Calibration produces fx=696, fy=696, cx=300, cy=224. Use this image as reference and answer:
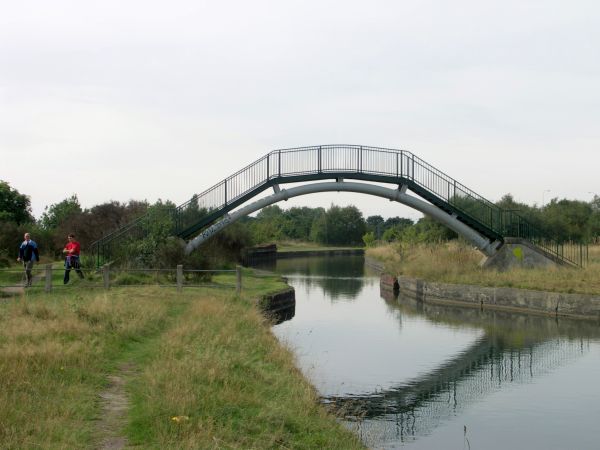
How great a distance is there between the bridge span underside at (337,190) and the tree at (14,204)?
21.9 meters

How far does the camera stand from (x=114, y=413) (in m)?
8.90

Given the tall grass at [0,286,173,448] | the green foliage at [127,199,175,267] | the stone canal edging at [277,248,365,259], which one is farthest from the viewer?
the stone canal edging at [277,248,365,259]

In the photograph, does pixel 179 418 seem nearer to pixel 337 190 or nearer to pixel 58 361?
pixel 58 361

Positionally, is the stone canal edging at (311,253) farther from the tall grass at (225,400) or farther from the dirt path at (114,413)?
the dirt path at (114,413)

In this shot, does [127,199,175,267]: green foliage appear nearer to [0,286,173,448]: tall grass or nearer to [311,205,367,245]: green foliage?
[0,286,173,448]: tall grass

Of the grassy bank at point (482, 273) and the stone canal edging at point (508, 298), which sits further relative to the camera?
the grassy bank at point (482, 273)

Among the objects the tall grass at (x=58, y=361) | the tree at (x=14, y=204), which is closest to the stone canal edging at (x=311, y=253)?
the tree at (x=14, y=204)

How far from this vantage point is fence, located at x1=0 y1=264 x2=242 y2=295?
75.5 ft

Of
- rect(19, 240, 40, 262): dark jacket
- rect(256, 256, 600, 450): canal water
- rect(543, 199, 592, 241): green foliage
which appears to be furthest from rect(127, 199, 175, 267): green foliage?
rect(543, 199, 592, 241): green foliage

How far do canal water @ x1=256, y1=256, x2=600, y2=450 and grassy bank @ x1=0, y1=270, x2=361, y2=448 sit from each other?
1.69 metres

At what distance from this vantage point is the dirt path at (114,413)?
25.4 ft

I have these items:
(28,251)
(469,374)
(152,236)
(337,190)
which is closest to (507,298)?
(337,190)

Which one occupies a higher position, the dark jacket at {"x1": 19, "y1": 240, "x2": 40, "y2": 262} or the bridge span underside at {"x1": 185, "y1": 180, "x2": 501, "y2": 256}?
the bridge span underside at {"x1": 185, "y1": 180, "x2": 501, "y2": 256}

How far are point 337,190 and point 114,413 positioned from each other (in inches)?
997
